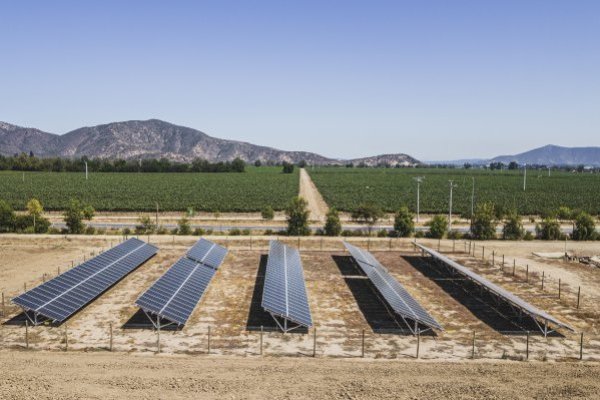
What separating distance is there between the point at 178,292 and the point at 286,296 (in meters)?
6.10

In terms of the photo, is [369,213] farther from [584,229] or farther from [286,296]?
[286,296]

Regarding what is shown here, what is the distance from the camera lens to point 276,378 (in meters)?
19.5

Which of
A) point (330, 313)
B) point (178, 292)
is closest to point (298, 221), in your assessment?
point (330, 313)

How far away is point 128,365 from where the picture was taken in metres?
20.4

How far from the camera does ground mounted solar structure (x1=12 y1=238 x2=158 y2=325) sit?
80.7 ft

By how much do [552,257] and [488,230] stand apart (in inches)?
418

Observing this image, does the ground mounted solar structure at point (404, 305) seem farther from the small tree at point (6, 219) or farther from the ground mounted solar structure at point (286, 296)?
the small tree at point (6, 219)

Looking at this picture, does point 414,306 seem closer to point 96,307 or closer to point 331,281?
point 331,281

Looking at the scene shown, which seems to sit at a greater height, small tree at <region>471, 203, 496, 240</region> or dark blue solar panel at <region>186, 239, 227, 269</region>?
small tree at <region>471, 203, 496, 240</region>

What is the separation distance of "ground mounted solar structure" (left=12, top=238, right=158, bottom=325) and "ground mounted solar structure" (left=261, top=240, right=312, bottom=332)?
10.1 meters

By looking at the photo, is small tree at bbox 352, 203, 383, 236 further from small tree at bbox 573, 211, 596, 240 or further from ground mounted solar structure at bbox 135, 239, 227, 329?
ground mounted solar structure at bbox 135, 239, 227, 329

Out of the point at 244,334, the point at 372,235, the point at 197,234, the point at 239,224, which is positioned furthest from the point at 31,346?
the point at 239,224

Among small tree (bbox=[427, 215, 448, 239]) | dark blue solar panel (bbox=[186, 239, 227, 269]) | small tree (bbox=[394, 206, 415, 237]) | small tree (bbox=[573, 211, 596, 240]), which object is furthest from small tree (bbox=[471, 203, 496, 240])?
dark blue solar panel (bbox=[186, 239, 227, 269])

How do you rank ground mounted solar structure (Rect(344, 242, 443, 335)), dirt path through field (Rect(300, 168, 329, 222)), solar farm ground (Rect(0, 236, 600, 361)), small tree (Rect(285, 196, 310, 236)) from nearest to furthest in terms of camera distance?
→ solar farm ground (Rect(0, 236, 600, 361)), ground mounted solar structure (Rect(344, 242, 443, 335)), small tree (Rect(285, 196, 310, 236)), dirt path through field (Rect(300, 168, 329, 222))
